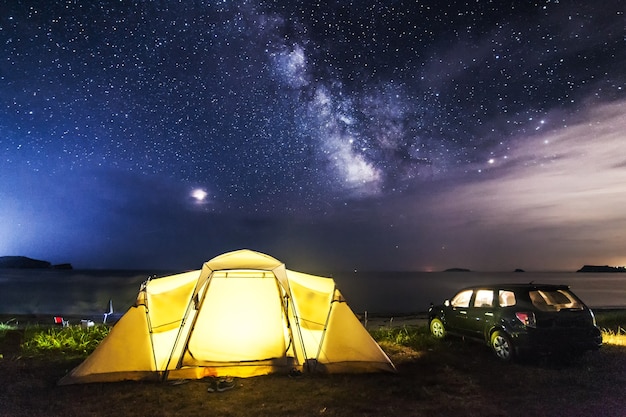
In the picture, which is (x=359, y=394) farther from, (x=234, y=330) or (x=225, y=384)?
(x=234, y=330)

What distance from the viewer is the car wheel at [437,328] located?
1220cm

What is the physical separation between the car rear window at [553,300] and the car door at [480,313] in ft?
3.59

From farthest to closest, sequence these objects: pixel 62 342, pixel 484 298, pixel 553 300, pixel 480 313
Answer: pixel 62 342 < pixel 484 298 < pixel 480 313 < pixel 553 300

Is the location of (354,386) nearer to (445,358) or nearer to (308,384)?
(308,384)

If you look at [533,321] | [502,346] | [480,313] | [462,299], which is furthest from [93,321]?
[533,321]

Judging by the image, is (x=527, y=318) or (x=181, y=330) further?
(x=527, y=318)

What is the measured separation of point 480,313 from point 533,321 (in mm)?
1607

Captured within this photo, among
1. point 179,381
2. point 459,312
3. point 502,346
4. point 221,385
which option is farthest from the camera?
point 459,312

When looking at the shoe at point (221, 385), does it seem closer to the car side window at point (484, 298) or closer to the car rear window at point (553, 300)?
the car side window at point (484, 298)

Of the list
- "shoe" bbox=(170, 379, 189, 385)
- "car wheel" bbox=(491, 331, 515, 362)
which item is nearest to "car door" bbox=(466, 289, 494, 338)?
"car wheel" bbox=(491, 331, 515, 362)

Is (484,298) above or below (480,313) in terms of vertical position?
above

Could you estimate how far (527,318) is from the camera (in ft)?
29.8

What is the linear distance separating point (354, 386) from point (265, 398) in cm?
170

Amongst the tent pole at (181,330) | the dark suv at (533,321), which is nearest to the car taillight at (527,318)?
the dark suv at (533,321)
